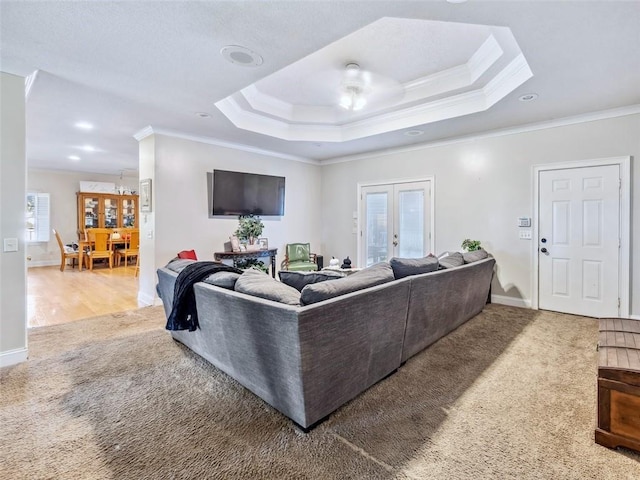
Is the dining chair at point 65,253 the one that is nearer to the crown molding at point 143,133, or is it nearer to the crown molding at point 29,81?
the crown molding at point 143,133

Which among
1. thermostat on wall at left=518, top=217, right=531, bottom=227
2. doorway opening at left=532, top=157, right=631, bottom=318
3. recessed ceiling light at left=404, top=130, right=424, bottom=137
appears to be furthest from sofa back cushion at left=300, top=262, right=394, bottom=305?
doorway opening at left=532, top=157, right=631, bottom=318

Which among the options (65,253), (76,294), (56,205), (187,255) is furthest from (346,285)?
(56,205)

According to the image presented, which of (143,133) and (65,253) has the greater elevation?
(143,133)

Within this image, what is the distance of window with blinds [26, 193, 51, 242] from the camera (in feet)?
27.6

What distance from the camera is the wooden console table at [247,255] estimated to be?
509 centimetres

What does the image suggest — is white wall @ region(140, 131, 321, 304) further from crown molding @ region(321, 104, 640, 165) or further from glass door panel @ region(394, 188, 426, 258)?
glass door panel @ region(394, 188, 426, 258)

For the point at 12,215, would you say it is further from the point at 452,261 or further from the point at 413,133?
the point at 413,133

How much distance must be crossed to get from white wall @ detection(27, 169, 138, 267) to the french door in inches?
324

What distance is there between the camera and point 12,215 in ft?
9.24

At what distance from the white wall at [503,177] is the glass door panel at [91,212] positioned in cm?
817

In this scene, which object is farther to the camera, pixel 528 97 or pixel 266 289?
pixel 528 97

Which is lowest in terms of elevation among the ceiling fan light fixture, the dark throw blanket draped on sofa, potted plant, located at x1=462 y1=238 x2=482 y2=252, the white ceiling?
the dark throw blanket draped on sofa

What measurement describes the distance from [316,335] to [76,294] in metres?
5.43

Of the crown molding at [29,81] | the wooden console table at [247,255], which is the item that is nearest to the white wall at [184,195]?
the wooden console table at [247,255]
